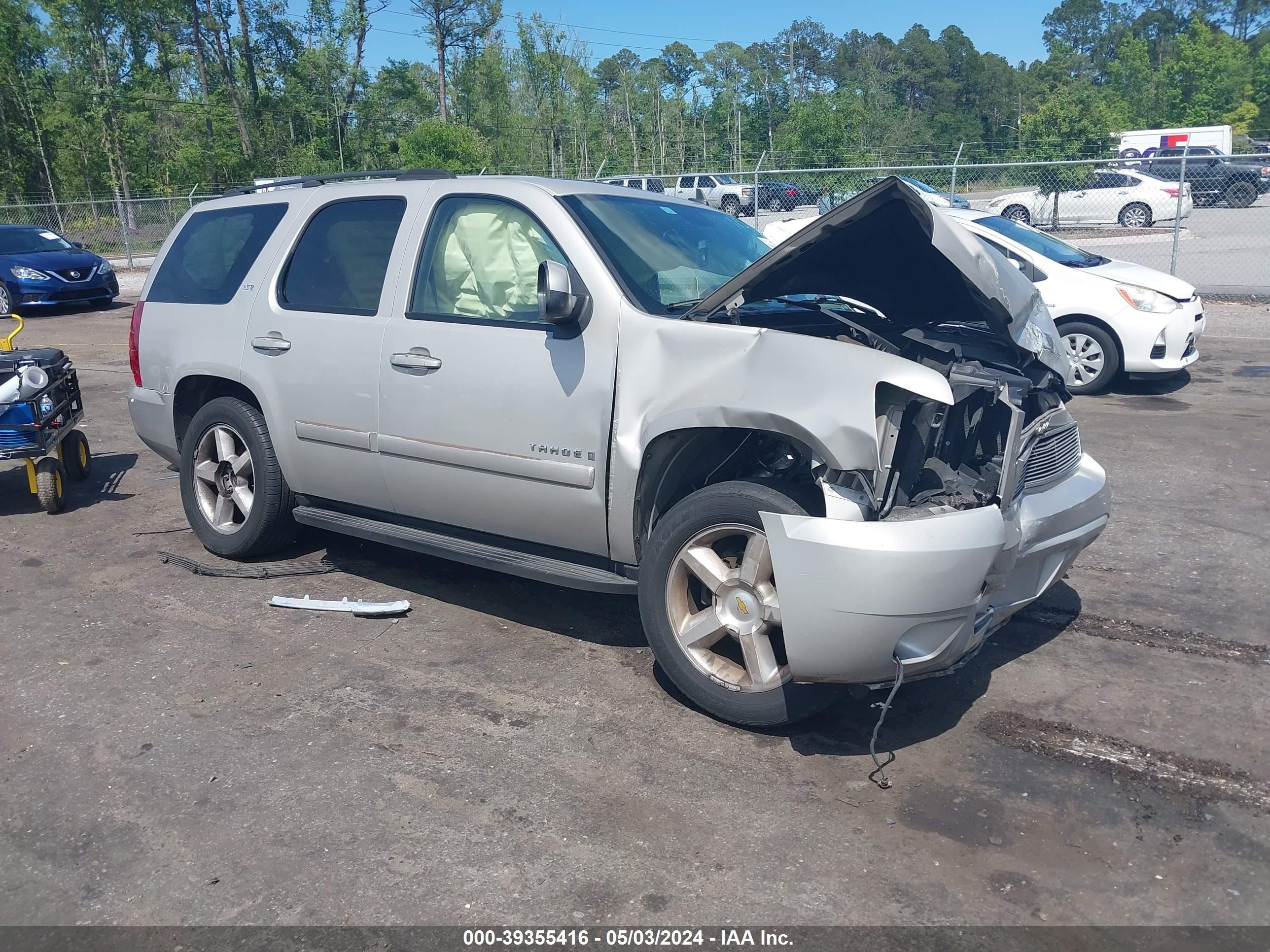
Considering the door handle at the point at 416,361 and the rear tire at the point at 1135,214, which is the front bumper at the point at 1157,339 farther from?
the rear tire at the point at 1135,214

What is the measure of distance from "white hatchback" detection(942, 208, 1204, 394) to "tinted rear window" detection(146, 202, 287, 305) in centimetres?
666

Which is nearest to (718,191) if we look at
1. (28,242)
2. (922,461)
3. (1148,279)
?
(28,242)

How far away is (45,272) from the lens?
59.0 ft

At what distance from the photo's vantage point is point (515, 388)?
428 centimetres

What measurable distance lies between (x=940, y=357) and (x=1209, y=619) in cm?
195

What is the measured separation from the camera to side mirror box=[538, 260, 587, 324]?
390 centimetres

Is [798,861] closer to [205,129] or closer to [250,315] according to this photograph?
[250,315]

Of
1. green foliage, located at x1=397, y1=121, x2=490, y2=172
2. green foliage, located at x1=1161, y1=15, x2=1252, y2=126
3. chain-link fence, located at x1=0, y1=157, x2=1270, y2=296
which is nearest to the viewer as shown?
chain-link fence, located at x1=0, y1=157, x2=1270, y2=296

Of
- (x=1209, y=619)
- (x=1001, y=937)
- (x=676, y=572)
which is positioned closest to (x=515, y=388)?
(x=676, y=572)

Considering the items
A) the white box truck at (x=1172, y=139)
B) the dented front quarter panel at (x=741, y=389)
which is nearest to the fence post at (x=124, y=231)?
the dented front quarter panel at (x=741, y=389)

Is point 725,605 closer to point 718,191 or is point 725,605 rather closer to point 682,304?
point 682,304

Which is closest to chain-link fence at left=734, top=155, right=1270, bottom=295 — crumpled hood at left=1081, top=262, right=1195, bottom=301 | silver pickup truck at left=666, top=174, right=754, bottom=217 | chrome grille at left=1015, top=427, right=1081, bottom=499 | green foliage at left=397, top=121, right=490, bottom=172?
silver pickup truck at left=666, top=174, right=754, bottom=217

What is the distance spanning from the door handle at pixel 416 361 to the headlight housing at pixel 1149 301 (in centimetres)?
755

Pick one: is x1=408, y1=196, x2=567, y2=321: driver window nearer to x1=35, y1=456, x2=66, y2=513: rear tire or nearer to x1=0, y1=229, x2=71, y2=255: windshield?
x1=35, y1=456, x2=66, y2=513: rear tire
